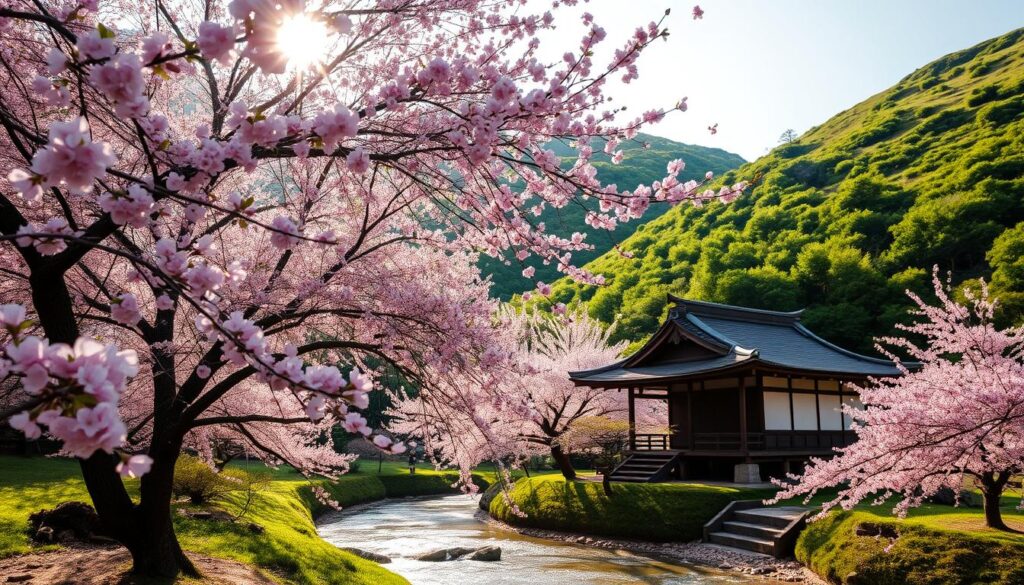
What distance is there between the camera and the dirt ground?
6.80 metres

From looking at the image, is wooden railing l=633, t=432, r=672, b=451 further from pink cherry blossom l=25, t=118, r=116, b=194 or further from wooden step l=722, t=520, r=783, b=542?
pink cherry blossom l=25, t=118, r=116, b=194

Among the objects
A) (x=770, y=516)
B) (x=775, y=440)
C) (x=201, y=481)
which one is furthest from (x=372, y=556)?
(x=775, y=440)

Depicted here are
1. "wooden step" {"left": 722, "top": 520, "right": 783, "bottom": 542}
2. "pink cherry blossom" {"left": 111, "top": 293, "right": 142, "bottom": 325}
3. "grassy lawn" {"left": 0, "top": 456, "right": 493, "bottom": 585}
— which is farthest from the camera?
"wooden step" {"left": 722, "top": 520, "right": 783, "bottom": 542}

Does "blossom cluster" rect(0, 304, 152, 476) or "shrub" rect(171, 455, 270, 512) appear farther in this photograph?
"shrub" rect(171, 455, 270, 512)

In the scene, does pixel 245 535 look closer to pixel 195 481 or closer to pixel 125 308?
pixel 195 481

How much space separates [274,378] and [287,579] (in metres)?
7.06

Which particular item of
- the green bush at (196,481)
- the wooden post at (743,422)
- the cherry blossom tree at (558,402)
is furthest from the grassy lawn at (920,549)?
the green bush at (196,481)

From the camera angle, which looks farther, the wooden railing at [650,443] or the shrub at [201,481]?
the wooden railing at [650,443]

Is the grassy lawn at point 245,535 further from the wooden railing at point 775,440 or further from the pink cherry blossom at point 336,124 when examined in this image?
the wooden railing at point 775,440

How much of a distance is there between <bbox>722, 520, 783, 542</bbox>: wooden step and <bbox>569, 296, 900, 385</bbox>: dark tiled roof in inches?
171

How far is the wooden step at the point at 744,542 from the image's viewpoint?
13.3m

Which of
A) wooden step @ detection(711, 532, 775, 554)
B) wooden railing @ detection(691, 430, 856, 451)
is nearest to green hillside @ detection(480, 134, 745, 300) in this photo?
wooden railing @ detection(691, 430, 856, 451)

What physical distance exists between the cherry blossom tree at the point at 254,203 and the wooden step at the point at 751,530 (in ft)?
31.3

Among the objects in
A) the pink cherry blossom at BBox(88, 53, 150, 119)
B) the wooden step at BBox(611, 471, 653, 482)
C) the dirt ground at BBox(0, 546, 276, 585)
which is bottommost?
the wooden step at BBox(611, 471, 653, 482)
